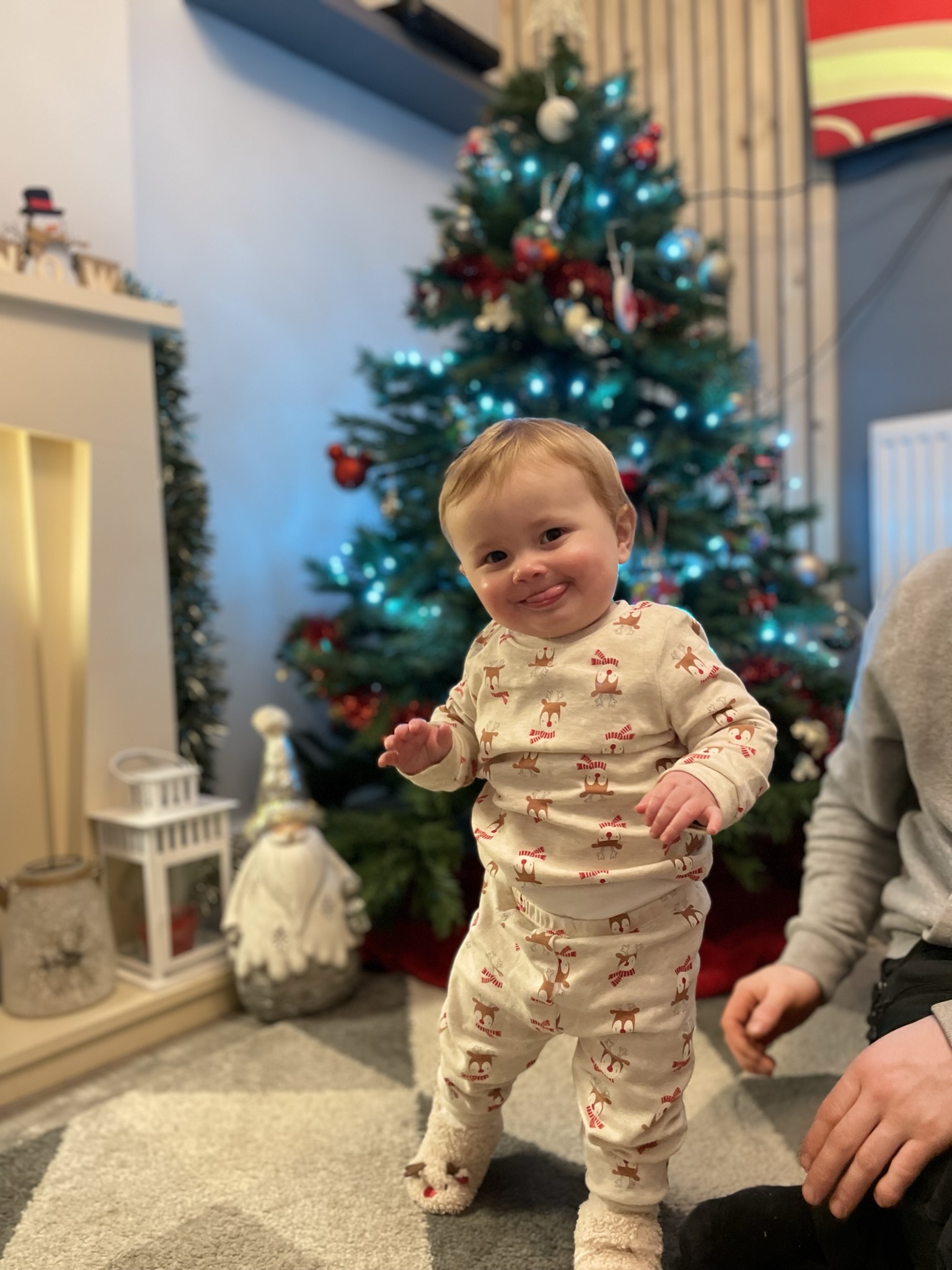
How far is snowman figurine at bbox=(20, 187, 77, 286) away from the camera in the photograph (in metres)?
1.45

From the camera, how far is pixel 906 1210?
0.67 metres

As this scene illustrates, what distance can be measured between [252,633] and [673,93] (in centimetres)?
199

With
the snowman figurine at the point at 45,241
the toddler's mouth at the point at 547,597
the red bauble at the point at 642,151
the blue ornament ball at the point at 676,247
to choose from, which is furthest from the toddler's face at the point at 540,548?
the red bauble at the point at 642,151

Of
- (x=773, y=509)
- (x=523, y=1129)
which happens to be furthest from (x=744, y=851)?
(x=773, y=509)

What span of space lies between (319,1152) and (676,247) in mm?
1687

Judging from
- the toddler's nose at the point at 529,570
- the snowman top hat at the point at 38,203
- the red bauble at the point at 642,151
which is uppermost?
the red bauble at the point at 642,151

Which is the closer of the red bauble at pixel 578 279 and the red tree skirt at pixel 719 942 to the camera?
the red tree skirt at pixel 719 942

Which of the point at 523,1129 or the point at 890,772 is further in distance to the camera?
the point at 523,1129

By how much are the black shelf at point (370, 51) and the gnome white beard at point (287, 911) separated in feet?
6.16

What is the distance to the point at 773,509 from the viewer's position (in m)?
2.01

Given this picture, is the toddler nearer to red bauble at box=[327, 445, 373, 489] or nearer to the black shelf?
red bauble at box=[327, 445, 373, 489]

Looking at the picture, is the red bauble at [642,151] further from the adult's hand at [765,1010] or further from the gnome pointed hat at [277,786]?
the adult's hand at [765,1010]

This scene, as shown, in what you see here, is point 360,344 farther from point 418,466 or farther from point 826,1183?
point 826,1183

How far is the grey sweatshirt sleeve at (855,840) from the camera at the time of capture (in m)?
0.91
